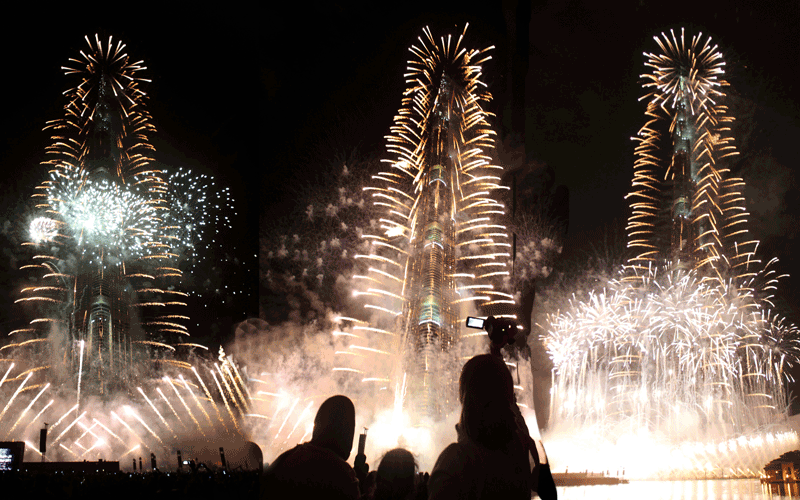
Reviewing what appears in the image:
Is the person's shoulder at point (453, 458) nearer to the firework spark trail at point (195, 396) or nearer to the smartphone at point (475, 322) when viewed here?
the smartphone at point (475, 322)

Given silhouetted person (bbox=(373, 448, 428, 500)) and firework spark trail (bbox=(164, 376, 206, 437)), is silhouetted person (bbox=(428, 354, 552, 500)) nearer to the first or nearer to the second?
silhouetted person (bbox=(373, 448, 428, 500))

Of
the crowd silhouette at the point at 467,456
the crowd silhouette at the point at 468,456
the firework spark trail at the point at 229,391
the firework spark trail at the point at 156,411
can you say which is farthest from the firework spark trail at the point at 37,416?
the crowd silhouette at the point at 468,456

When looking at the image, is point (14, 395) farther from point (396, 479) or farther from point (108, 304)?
point (396, 479)

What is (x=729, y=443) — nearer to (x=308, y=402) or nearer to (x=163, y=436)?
(x=308, y=402)

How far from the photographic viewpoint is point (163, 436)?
23.9 m

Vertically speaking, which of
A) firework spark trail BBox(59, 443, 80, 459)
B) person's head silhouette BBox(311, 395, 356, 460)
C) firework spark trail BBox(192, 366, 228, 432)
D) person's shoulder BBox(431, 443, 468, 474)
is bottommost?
firework spark trail BBox(59, 443, 80, 459)

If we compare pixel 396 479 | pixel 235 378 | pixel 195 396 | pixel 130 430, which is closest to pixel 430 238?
pixel 235 378

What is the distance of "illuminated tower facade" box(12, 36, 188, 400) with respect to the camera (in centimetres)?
1747

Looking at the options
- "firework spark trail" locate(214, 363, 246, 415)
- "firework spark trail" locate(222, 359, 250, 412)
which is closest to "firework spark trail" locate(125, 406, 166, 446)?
"firework spark trail" locate(214, 363, 246, 415)

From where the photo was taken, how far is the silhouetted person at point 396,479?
10.6ft

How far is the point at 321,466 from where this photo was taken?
7.29ft

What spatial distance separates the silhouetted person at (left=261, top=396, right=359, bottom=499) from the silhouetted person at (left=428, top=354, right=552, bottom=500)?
0.54m

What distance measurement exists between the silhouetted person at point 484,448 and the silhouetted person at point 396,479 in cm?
141

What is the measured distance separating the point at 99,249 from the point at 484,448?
66.9 feet
